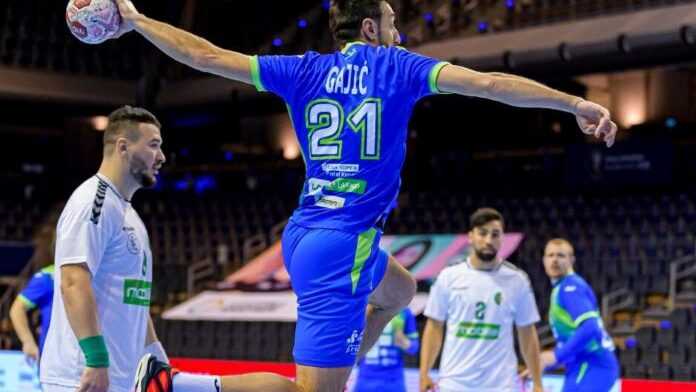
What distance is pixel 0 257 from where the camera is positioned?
67.8ft

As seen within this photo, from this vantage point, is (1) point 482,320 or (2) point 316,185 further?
(1) point 482,320

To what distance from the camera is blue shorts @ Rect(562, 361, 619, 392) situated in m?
7.39

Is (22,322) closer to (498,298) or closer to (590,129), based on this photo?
(498,298)

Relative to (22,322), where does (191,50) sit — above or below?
above

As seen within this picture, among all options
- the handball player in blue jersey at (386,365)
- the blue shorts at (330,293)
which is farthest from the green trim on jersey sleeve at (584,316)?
the blue shorts at (330,293)

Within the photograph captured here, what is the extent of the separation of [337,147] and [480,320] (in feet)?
11.3

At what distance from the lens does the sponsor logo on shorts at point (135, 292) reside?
13.6ft

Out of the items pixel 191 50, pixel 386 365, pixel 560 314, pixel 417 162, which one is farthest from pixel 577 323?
pixel 417 162

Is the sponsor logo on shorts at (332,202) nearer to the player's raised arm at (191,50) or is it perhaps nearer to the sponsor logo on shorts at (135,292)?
the player's raised arm at (191,50)

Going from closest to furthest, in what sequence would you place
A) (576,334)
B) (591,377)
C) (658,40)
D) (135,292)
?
(135,292) < (576,334) < (591,377) < (658,40)

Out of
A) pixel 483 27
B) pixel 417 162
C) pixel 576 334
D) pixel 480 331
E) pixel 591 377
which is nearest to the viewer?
pixel 480 331

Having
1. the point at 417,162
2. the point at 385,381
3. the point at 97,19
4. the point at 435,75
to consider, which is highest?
the point at 417,162

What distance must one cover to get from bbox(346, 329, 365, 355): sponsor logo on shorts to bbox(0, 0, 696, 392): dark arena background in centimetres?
920

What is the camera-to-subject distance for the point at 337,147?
3678 millimetres
